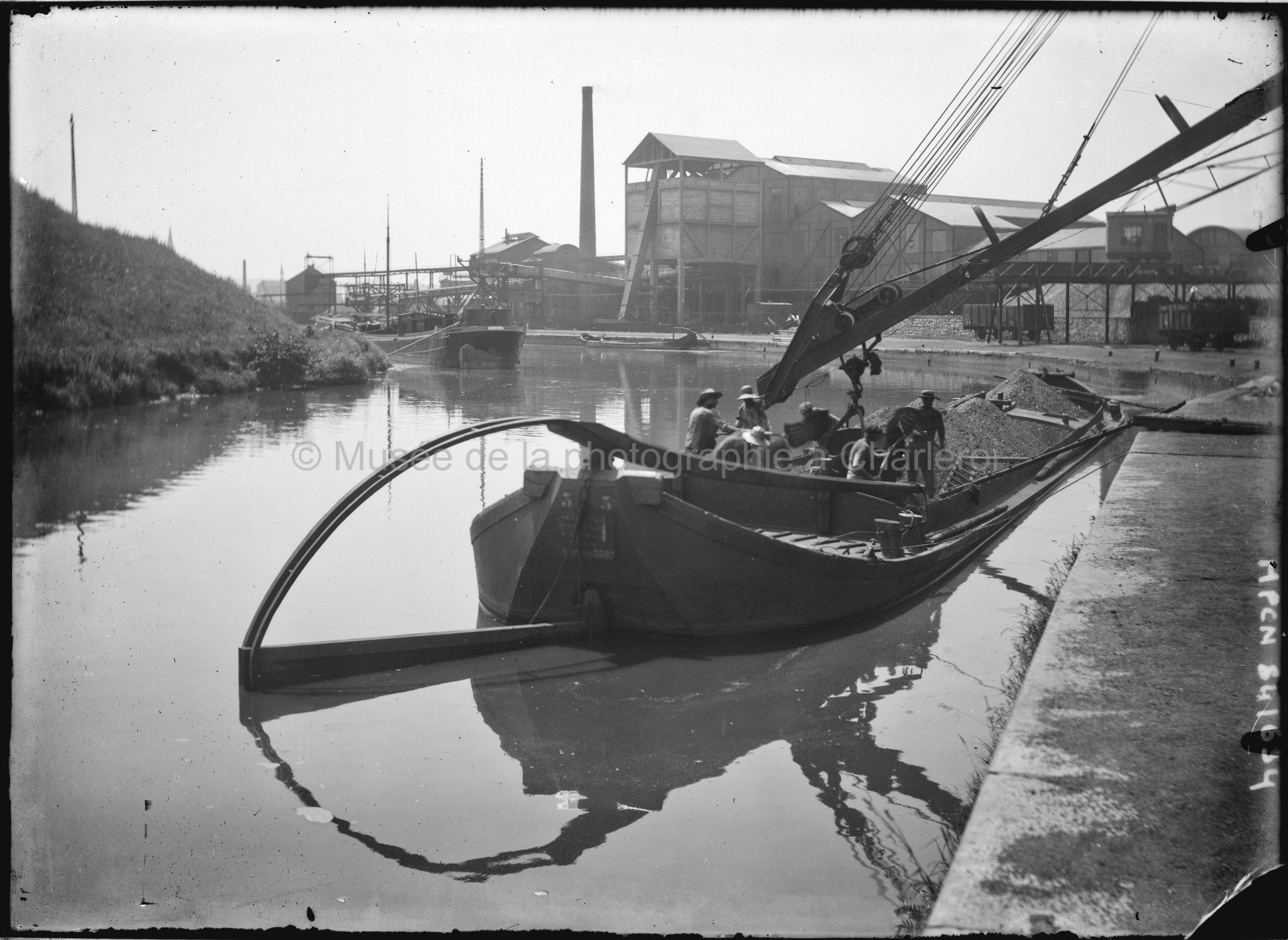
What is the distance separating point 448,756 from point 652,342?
148ft

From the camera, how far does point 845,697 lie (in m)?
7.69

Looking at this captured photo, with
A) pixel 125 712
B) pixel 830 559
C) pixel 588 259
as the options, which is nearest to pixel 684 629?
pixel 830 559

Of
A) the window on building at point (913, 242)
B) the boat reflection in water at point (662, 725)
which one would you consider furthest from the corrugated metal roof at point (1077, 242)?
the boat reflection in water at point (662, 725)

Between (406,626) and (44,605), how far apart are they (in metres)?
3.34

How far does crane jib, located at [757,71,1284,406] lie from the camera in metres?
11.1

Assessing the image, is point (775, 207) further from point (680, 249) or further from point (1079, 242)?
point (1079, 242)

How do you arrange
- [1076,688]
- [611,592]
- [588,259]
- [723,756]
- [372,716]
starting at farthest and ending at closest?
1. [588,259]
2. [611,592]
3. [372,716]
4. [723,756]
5. [1076,688]

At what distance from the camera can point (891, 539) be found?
30.0ft

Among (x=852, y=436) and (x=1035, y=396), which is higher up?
(x=1035, y=396)

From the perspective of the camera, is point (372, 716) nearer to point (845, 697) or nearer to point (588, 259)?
point (845, 697)

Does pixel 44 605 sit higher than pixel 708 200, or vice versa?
pixel 708 200

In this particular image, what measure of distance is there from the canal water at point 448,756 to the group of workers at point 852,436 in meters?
1.38

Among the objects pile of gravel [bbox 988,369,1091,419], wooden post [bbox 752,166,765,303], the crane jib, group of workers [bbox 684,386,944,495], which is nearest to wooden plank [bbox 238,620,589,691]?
group of workers [bbox 684,386,944,495]

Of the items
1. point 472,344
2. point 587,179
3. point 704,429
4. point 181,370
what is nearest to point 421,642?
→ point 704,429
